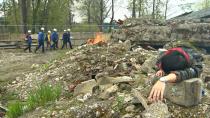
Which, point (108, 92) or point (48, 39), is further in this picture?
point (48, 39)

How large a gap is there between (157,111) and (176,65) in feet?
3.00

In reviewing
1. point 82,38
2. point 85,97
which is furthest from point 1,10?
point 85,97

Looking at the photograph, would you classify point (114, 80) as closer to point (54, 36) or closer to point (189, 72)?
point (189, 72)

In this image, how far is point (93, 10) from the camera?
47.9 meters

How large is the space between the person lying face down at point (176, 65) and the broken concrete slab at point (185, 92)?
371mm

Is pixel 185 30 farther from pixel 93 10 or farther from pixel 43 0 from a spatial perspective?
pixel 93 10

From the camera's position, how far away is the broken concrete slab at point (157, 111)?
Answer: 4.77 m

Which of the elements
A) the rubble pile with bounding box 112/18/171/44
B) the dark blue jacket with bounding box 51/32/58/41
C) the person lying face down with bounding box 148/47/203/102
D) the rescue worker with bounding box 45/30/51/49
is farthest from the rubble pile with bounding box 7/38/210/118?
the rescue worker with bounding box 45/30/51/49

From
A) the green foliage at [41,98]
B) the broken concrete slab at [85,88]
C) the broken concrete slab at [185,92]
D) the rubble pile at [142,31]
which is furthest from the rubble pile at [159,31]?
the broken concrete slab at [185,92]

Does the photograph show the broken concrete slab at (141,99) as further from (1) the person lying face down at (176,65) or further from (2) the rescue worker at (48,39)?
(2) the rescue worker at (48,39)

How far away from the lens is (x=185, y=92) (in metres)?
4.76

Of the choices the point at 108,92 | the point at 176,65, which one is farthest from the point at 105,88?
the point at 176,65

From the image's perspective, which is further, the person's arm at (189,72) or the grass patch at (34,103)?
the grass patch at (34,103)

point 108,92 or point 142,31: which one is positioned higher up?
point 142,31
